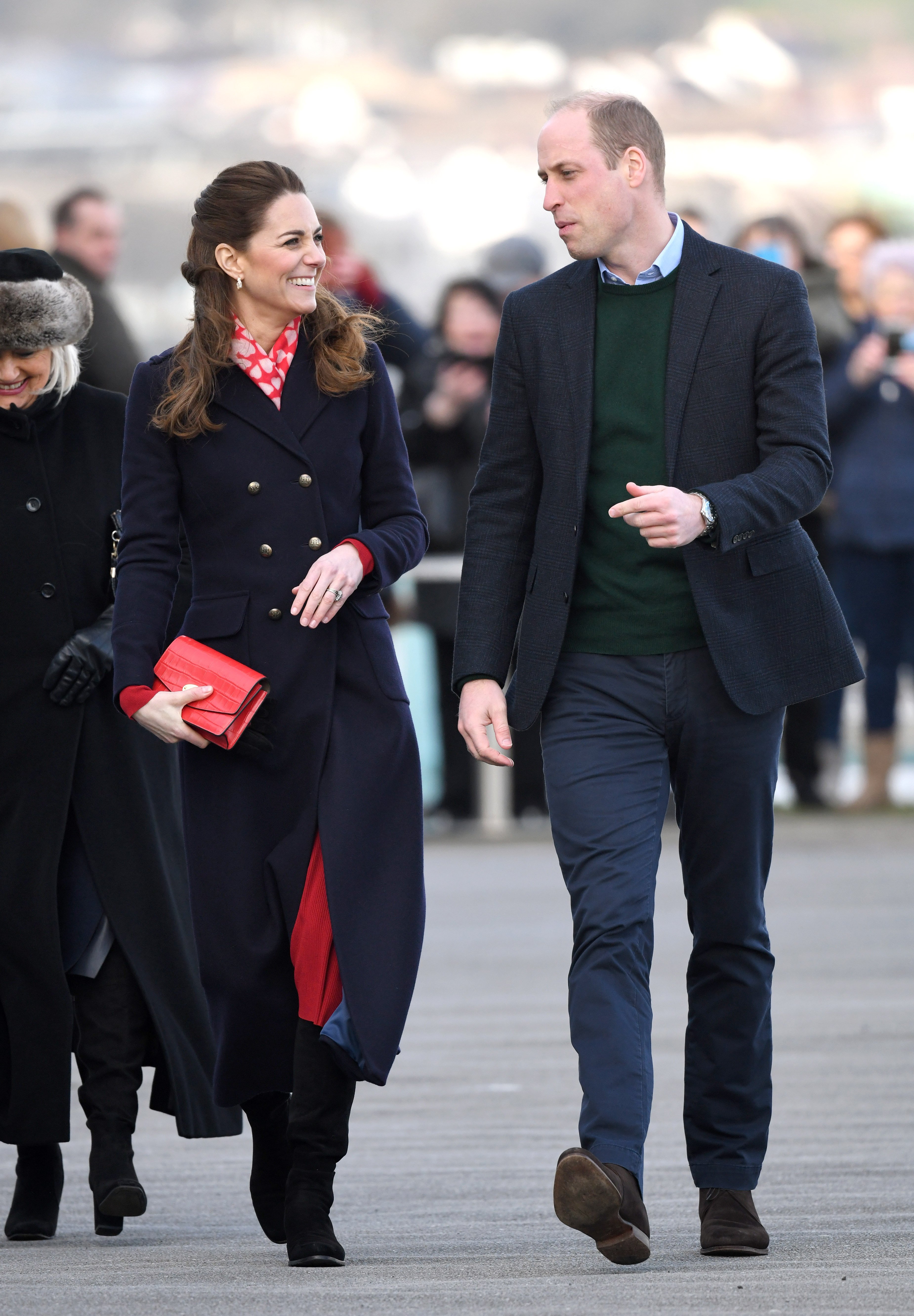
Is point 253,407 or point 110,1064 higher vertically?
point 253,407

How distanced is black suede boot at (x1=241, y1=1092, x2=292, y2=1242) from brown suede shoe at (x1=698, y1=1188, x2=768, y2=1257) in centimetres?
74

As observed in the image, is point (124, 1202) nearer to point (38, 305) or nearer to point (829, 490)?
point (38, 305)

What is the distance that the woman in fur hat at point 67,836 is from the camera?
4.77m

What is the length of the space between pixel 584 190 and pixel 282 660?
95 cm

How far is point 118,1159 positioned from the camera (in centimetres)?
470

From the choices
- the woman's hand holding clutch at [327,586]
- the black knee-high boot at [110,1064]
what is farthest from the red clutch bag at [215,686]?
the black knee-high boot at [110,1064]

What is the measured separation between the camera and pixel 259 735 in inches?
172

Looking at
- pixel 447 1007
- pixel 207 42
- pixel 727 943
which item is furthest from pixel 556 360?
pixel 207 42

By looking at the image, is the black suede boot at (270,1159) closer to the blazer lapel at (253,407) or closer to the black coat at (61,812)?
the black coat at (61,812)

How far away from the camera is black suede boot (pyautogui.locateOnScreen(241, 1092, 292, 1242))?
4.50 metres

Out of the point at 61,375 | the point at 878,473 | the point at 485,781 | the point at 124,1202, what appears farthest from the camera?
the point at 485,781

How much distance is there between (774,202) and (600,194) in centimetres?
1300

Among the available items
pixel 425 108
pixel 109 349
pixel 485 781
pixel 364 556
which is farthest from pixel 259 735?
pixel 425 108

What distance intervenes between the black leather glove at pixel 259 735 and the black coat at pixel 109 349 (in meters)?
4.42
